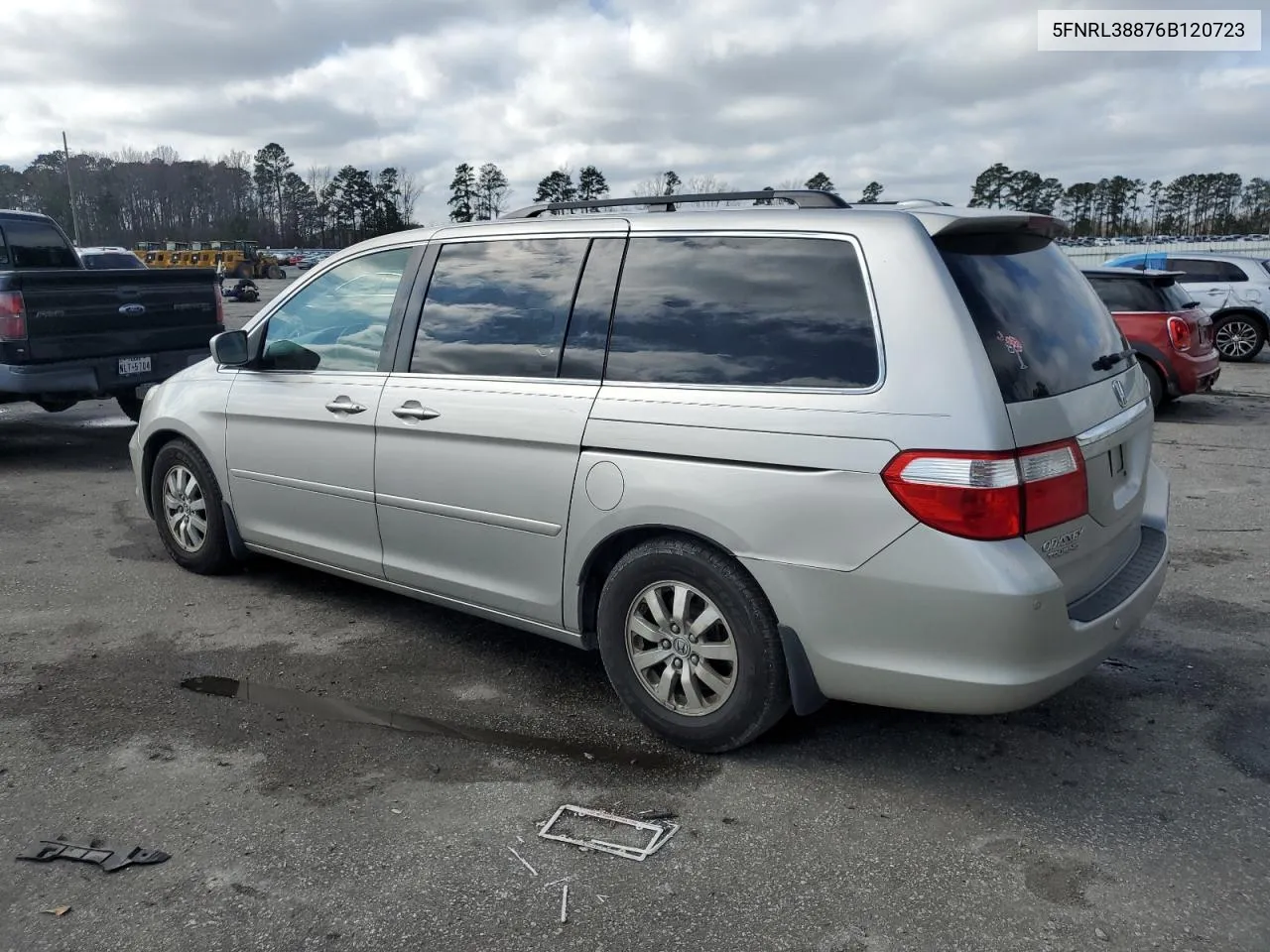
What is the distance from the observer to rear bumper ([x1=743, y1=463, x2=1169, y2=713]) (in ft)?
9.62

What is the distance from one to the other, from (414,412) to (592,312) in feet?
3.00

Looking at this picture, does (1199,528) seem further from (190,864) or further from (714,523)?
(190,864)

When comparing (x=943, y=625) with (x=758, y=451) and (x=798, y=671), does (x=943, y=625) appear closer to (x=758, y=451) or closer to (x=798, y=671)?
(x=798, y=671)

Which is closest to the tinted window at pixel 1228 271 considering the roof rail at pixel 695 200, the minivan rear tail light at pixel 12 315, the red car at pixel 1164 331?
the red car at pixel 1164 331

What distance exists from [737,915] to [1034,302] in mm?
2133

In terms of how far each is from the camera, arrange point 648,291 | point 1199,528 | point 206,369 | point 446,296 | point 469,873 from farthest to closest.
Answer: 1. point 1199,528
2. point 206,369
3. point 446,296
4. point 648,291
5. point 469,873

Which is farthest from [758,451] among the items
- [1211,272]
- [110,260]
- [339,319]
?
[110,260]

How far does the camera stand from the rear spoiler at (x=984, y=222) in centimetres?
322

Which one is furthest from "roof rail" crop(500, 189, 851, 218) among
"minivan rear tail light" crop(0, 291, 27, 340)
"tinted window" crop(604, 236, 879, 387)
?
"minivan rear tail light" crop(0, 291, 27, 340)

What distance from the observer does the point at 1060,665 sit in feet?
10.1

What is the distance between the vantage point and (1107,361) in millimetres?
3684

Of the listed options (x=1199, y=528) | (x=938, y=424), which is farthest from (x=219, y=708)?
(x=1199, y=528)

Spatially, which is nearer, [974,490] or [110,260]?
[974,490]

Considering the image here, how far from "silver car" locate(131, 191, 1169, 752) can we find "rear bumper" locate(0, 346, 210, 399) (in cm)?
505
